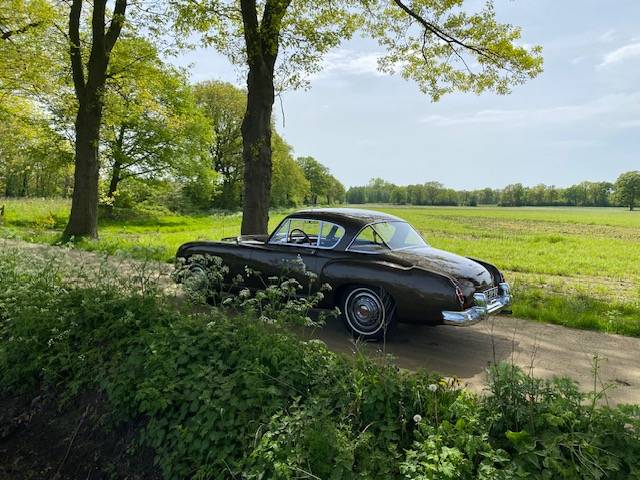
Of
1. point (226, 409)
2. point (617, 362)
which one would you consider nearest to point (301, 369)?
point (226, 409)

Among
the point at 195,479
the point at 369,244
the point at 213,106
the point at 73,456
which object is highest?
the point at 213,106

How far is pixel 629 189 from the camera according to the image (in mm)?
88250

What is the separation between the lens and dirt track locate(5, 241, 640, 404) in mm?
4121

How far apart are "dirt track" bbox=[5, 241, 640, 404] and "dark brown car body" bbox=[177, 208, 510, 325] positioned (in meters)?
0.41

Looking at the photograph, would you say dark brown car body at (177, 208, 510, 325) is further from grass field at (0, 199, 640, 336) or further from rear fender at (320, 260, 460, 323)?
grass field at (0, 199, 640, 336)

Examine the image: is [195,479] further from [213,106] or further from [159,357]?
[213,106]

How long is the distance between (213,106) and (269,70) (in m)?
33.9

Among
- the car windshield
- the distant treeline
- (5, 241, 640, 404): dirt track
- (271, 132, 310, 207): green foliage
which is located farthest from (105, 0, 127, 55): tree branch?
the distant treeline

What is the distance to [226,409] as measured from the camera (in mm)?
3117

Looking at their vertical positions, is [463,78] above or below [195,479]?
above

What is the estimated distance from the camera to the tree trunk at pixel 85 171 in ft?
41.0

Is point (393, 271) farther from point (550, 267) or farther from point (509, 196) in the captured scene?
point (509, 196)

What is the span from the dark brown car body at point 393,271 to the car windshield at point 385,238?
0.08m

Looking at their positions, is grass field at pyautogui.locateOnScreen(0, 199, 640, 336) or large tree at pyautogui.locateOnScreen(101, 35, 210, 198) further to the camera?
large tree at pyautogui.locateOnScreen(101, 35, 210, 198)
